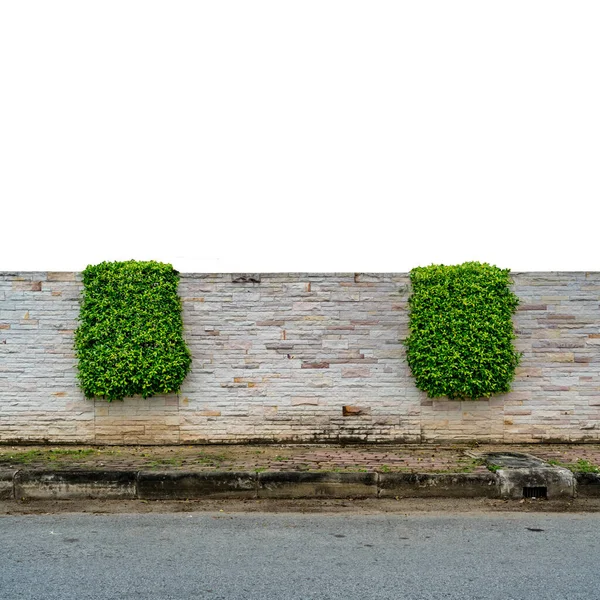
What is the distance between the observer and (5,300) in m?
9.28

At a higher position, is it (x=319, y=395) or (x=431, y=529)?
(x=319, y=395)

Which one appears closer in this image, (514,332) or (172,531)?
(172,531)

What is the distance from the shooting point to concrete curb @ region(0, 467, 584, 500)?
6.97 metres

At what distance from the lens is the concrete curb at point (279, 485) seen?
22.9ft

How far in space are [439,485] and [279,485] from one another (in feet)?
5.24

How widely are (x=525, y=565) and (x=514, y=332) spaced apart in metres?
4.82

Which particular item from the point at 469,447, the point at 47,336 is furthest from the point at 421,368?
the point at 47,336

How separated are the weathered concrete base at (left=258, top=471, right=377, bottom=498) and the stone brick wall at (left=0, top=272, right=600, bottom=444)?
2.18 m

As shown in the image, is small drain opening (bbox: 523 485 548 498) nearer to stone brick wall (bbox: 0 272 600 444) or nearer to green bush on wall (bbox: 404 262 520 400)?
green bush on wall (bbox: 404 262 520 400)

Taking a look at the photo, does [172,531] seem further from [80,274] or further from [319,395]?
[80,274]

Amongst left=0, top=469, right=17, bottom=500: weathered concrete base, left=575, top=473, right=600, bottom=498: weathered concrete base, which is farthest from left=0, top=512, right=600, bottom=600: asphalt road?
left=0, top=469, right=17, bottom=500: weathered concrete base

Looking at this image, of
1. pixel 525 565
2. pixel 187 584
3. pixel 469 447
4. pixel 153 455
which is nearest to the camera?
pixel 187 584

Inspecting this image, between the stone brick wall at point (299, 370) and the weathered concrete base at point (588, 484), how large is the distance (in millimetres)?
2282

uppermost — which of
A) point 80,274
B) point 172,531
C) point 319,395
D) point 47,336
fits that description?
point 80,274
